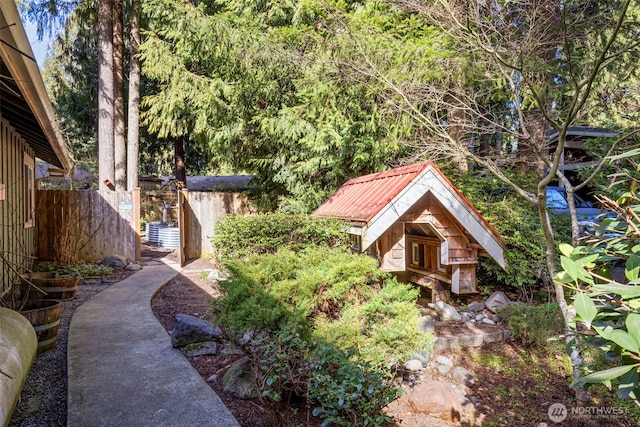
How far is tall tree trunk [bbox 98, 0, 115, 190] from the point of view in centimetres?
1230

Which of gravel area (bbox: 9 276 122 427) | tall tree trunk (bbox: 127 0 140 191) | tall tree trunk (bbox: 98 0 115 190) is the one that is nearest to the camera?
gravel area (bbox: 9 276 122 427)

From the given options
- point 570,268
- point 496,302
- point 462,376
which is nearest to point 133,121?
point 496,302

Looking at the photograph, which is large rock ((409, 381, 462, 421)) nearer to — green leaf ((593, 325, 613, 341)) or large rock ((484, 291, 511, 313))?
large rock ((484, 291, 511, 313))

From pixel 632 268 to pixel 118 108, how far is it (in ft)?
49.8

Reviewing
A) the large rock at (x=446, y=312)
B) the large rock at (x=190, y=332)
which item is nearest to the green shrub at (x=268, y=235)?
the large rock at (x=446, y=312)

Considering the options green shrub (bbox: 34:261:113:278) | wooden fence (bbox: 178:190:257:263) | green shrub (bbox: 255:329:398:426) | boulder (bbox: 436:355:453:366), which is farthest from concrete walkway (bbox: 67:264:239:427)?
wooden fence (bbox: 178:190:257:263)

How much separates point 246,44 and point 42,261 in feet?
24.6

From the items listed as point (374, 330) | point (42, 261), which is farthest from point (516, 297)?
point (42, 261)

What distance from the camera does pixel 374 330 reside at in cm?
390

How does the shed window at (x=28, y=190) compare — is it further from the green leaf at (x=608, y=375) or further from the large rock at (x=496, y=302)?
the green leaf at (x=608, y=375)

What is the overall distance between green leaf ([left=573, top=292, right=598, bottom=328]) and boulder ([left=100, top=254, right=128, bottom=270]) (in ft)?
34.8

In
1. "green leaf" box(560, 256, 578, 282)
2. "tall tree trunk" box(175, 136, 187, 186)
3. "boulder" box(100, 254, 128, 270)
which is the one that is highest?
"tall tree trunk" box(175, 136, 187, 186)

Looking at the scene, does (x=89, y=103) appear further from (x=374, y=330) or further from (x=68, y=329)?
(x=374, y=330)

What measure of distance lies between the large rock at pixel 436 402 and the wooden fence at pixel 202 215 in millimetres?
8845
